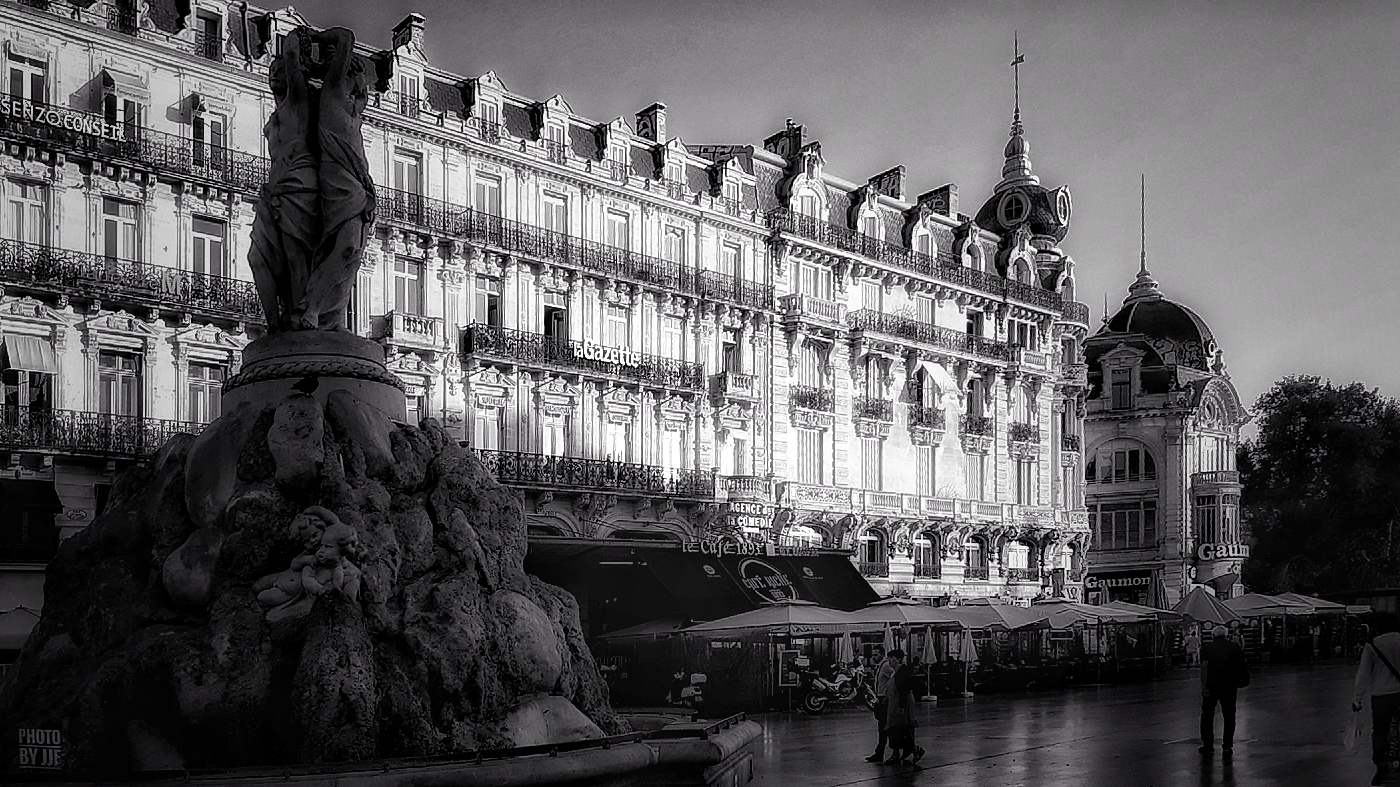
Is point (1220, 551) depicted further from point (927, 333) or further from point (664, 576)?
point (664, 576)

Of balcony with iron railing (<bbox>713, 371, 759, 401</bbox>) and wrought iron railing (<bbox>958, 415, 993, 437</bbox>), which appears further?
wrought iron railing (<bbox>958, 415, 993, 437</bbox>)

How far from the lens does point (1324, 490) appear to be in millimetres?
68938

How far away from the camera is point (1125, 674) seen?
41.1 metres

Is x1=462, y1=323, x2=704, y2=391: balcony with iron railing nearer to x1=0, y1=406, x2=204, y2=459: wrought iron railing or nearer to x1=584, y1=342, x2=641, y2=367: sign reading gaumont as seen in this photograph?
x1=584, y1=342, x2=641, y2=367: sign reading gaumont

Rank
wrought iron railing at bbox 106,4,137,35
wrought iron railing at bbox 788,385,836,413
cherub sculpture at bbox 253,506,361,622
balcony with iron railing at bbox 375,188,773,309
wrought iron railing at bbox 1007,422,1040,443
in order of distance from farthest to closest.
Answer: wrought iron railing at bbox 1007,422,1040,443, wrought iron railing at bbox 788,385,836,413, balcony with iron railing at bbox 375,188,773,309, wrought iron railing at bbox 106,4,137,35, cherub sculpture at bbox 253,506,361,622

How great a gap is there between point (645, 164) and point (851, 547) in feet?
43.3

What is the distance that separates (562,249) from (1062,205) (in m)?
29.5

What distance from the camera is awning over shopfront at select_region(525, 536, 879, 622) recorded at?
34.3 m

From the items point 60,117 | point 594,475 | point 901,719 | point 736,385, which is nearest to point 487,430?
point 594,475

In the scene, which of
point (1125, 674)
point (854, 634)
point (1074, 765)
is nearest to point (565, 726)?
point (1074, 765)

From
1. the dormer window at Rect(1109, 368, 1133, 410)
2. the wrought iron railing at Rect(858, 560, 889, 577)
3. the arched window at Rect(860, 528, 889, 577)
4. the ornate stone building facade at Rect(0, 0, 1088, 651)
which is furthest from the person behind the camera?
the dormer window at Rect(1109, 368, 1133, 410)

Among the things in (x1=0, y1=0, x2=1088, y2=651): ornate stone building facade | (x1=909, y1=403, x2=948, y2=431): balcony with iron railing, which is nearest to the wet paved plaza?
(x1=0, y1=0, x2=1088, y2=651): ornate stone building facade

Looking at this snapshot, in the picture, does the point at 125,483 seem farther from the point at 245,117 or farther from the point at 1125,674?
the point at 1125,674

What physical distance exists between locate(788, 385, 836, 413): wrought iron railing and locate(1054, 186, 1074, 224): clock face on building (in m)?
19.6
